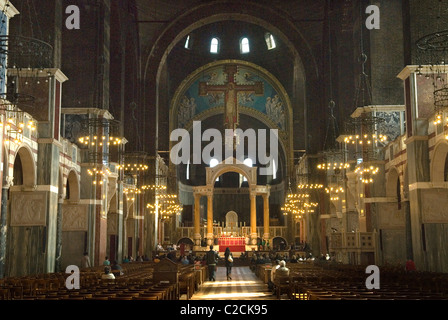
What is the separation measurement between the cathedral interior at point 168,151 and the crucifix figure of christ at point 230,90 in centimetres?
10

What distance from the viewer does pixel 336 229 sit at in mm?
36188

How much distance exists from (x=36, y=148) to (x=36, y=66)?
3.29 m

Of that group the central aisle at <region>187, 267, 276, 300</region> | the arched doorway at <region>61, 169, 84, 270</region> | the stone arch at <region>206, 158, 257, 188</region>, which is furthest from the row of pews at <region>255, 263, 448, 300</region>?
the stone arch at <region>206, 158, 257, 188</region>

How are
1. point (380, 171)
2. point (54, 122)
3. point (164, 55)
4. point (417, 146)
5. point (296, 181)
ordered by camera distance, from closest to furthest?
point (417, 146), point (54, 122), point (380, 171), point (164, 55), point (296, 181)

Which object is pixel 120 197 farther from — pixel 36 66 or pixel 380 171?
pixel 380 171

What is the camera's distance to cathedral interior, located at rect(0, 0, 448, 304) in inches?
793

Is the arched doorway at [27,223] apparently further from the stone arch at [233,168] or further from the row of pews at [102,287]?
the stone arch at [233,168]

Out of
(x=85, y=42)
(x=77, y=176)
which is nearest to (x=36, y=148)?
(x=77, y=176)

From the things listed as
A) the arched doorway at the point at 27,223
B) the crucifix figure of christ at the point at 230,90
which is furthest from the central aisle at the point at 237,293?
the crucifix figure of christ at the point at 230,90

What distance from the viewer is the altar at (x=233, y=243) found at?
44938 mm

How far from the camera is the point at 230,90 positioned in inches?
1789

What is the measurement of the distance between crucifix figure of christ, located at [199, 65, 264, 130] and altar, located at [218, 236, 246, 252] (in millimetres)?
9072
